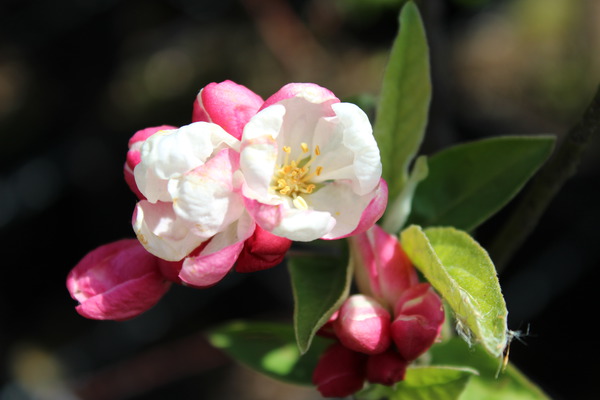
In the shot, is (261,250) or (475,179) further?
(475,179)

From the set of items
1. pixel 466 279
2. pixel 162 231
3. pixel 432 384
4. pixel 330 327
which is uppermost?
pixel 162 231

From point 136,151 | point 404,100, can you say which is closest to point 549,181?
point 404,100

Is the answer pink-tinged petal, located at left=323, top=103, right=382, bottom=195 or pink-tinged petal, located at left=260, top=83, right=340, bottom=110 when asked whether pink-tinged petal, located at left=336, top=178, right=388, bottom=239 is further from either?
pink-tinged petal, located at left=260, top=83, right=340, bottom=110

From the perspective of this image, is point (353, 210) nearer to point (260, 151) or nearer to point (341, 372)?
point (260, 151)

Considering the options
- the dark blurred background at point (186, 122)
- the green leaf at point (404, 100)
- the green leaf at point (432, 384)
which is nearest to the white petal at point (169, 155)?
the green leaf at point (404, 100)

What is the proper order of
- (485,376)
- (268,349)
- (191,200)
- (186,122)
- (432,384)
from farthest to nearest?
(186,122)
(268,349)
(485,376)
(432,384)
(191,200)

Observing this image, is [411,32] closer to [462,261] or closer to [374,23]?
[462,261]

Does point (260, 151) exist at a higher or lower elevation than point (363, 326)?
higher

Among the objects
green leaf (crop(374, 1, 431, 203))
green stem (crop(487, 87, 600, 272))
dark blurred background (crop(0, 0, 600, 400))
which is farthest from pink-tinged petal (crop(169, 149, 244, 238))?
dark blurred background (crop(0, 0, 600, 400))
